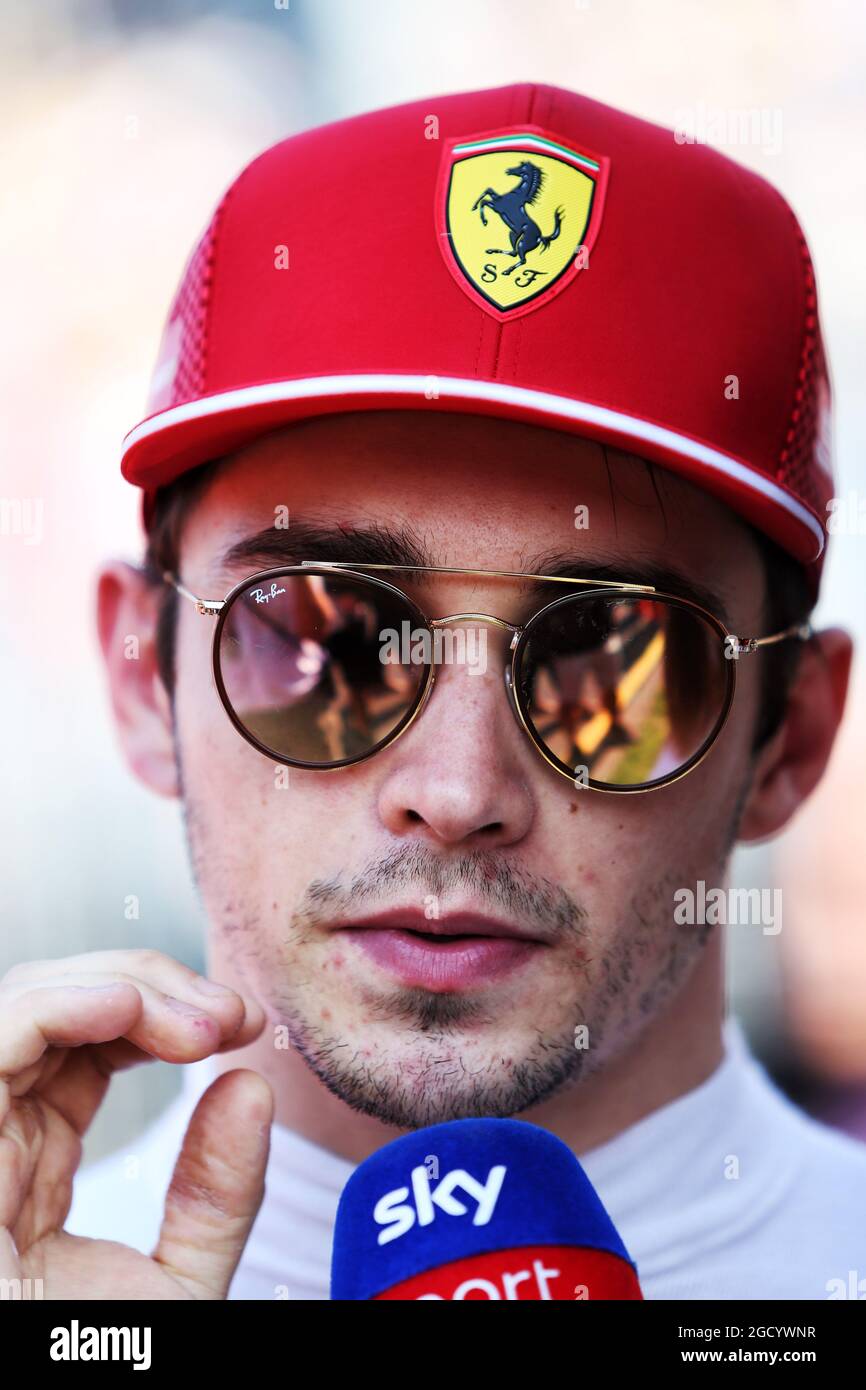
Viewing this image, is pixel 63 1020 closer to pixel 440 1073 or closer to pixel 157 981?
pixel 157 981

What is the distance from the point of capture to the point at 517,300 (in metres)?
1.06

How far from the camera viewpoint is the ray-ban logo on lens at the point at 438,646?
3.47 feet

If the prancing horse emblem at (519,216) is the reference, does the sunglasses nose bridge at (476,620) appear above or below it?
below

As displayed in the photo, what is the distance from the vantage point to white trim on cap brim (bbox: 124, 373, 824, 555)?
3.32 feet

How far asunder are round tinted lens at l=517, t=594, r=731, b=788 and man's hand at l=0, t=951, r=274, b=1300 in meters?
0.36

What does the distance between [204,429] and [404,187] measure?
0.94ft

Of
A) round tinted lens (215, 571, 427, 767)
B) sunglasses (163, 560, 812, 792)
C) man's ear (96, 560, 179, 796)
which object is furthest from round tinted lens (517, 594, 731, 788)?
man's ear (96, 560, 179, 796)

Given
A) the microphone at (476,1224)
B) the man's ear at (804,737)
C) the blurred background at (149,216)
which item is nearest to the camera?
the microphone at (476,1224)

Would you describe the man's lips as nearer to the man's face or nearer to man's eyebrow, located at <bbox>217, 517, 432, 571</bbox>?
the man's face

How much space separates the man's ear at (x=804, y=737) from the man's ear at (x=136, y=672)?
65 centimetres

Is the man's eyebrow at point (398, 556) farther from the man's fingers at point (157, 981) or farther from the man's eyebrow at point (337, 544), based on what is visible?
the man's fingers at point (157, 981)

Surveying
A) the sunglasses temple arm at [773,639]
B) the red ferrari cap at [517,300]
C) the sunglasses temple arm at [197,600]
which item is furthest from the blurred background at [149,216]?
the sunglasses temple arm at [773,639]

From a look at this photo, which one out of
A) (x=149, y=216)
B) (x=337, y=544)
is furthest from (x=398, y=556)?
(x=149, y=216)

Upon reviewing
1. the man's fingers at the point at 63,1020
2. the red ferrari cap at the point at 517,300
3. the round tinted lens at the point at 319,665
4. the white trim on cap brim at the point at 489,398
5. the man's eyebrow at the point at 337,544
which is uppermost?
the red ferrari cap at the point at 517,300
